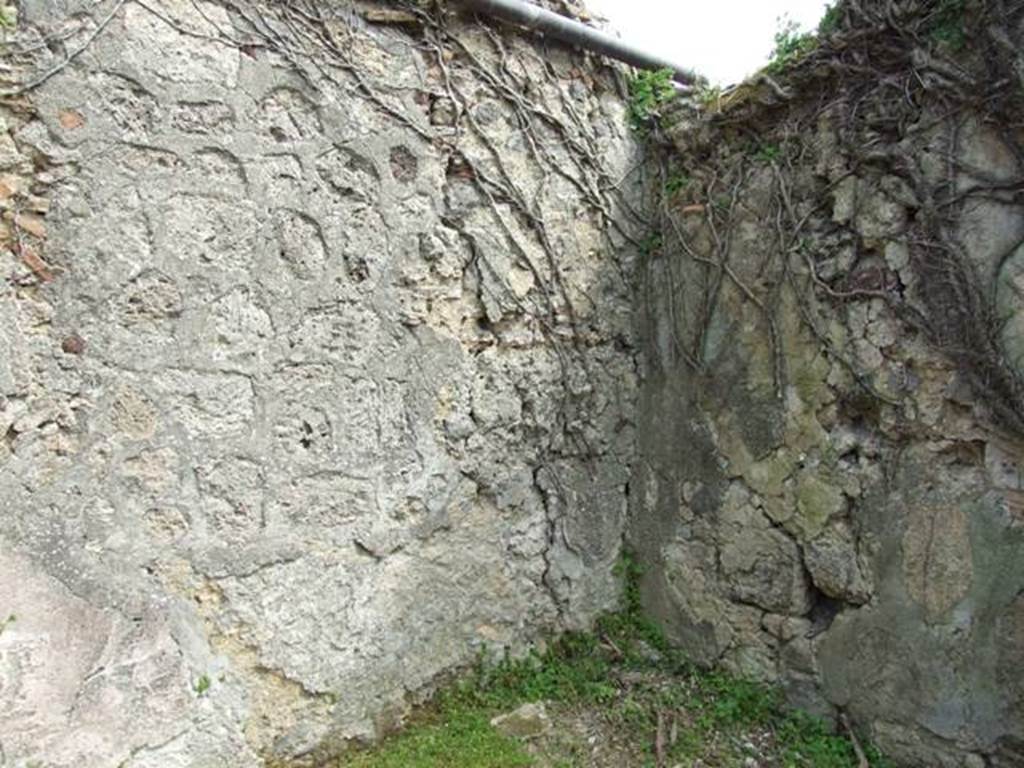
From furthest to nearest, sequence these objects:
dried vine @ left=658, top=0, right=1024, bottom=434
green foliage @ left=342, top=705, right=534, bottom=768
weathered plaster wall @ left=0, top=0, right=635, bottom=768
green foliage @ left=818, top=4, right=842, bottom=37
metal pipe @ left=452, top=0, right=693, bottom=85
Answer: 1. metal pipe @ left=452, top=0, right=693, bottom=85
2. green foliage @ left=818, top=4, right=842, bottom=37
3. green foliage @ left=342, top=705, right=534, bottom=768
4. dried vine @ left=658, top=0, right=1024, bottom=434
5. weathered plaster wall @ left=0, top=0, right=635, bottom=768

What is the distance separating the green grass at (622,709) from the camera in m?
2.33

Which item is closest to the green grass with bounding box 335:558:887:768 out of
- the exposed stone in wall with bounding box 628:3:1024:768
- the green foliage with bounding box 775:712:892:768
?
the green foliage with bounding box 775:712:892:768

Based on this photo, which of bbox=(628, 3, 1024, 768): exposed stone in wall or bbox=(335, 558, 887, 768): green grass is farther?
bbox=(335, 558, 887, 768): green grass

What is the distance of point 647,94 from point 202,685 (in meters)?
2.78

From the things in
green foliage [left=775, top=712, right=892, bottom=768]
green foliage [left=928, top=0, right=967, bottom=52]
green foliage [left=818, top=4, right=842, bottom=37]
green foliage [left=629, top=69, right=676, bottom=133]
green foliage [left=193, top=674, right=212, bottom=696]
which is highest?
green foliage [left=629, top=69, right=676, bottom=133]

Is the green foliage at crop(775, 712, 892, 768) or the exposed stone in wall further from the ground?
the exposed stone in wall

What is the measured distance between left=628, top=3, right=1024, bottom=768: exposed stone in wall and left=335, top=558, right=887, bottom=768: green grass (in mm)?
106

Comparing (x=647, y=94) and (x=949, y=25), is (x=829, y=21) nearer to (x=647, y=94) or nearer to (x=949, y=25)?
(x=949, y=25)

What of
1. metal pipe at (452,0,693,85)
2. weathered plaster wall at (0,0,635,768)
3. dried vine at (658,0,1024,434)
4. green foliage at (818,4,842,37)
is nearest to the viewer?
weathered plaster wall at (0,0,635,768)

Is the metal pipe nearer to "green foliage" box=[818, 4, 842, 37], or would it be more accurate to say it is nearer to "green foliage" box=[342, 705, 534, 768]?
"green foliage" box=[818, 4, 842, 37]

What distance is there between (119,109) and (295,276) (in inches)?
25.7

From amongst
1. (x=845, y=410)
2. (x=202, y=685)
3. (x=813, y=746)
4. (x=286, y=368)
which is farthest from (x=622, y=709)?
(x=286, y=368)

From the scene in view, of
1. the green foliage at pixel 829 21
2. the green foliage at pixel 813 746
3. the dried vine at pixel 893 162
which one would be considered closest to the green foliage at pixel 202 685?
the green foliage at pixel 813 746

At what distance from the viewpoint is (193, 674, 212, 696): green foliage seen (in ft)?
6.75
